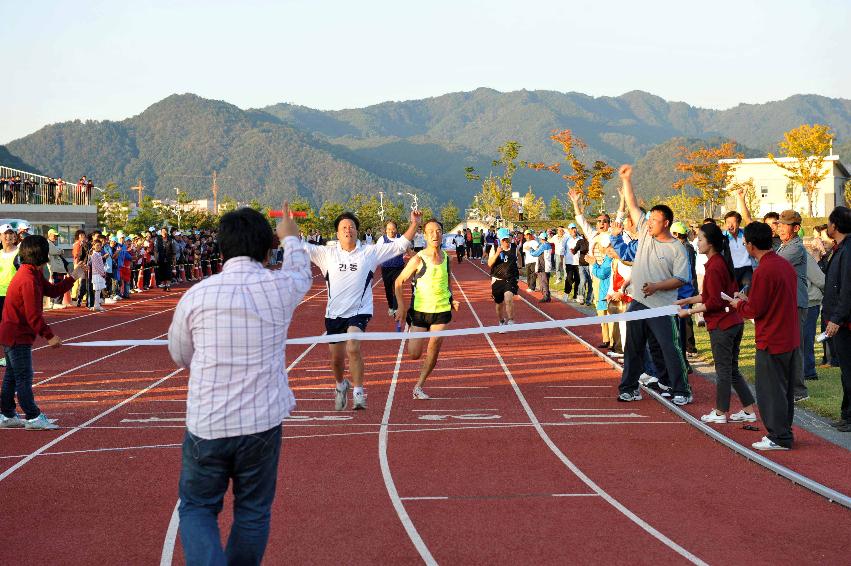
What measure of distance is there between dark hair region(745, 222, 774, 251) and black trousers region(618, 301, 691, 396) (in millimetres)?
2369

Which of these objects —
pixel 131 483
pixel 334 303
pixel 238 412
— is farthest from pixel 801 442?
pixel 238 412

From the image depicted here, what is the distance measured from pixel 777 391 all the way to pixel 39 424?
22.9 ft

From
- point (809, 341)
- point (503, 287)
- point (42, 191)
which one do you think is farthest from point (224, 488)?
point (42, 191)

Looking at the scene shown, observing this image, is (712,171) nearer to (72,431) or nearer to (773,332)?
(773,332)

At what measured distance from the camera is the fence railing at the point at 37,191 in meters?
49.8

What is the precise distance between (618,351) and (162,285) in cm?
2381

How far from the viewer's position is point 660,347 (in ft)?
39.1

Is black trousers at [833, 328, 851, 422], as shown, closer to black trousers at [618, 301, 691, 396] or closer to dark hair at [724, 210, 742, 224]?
black trousers at [618, 301, 691, 396]

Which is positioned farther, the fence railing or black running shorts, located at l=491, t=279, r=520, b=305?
the fence railing

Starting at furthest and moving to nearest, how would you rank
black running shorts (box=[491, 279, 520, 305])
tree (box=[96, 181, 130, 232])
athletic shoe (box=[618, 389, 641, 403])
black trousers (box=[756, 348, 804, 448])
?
1. tree (box=[96, 181, 130, 232])
2. black running shorts (box=[491, 279, 520, 305])
3. athletic shoe (box=[618, 389, 641, 403])
4. black trousers (box=[756, 348, 804, 448])

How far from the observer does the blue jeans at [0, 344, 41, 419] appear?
33.2ft

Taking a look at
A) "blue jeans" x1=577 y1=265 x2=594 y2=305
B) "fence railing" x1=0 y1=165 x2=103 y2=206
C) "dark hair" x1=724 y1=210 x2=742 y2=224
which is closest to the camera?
"dark hair" x1=724 y1=210 x2=742 y2=224

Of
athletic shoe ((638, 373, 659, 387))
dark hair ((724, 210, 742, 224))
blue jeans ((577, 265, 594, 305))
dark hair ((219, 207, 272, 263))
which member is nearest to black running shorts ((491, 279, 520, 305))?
blue jeans ((577, 265, 594, 305))

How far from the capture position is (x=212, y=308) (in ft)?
15.2
